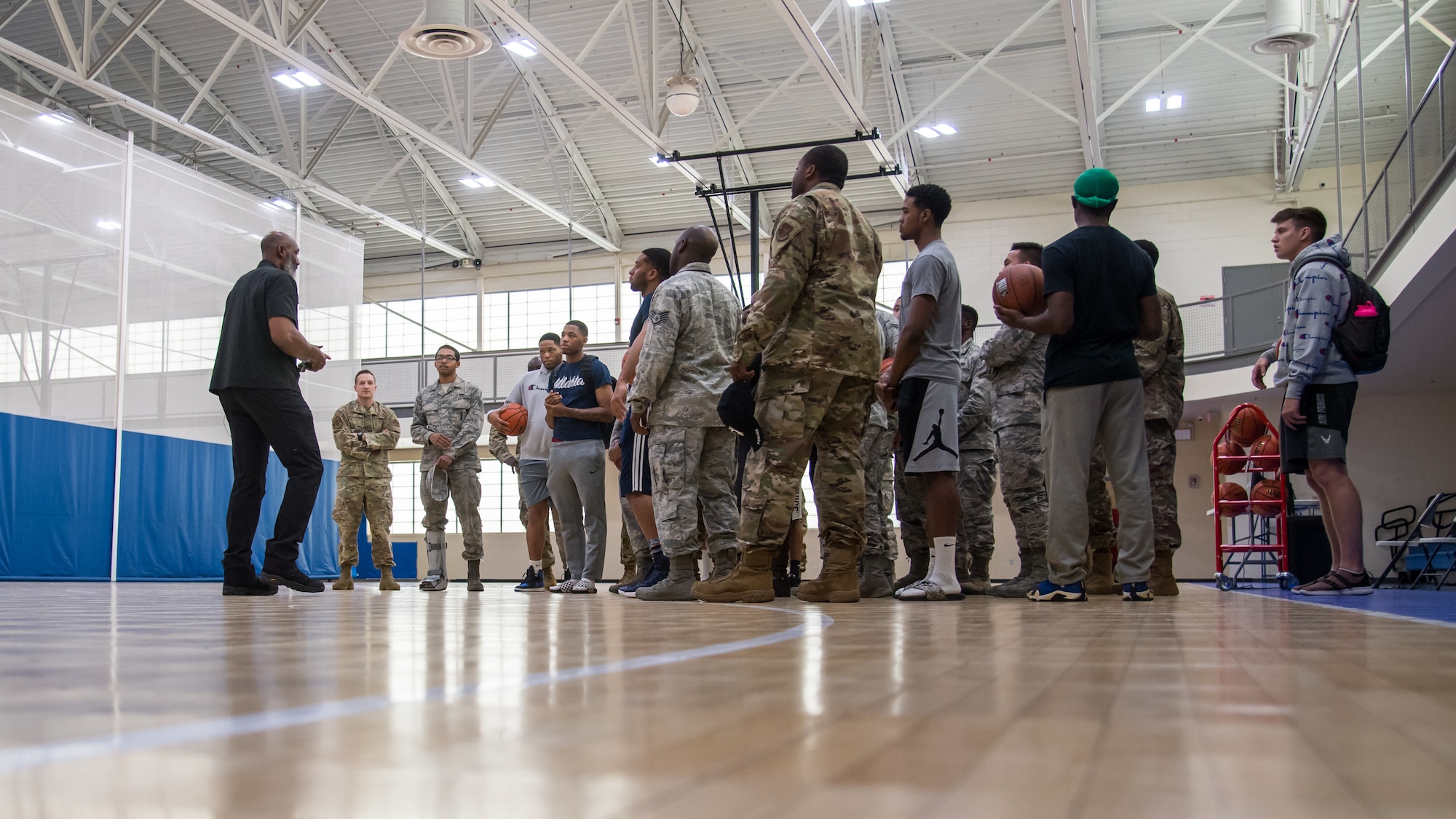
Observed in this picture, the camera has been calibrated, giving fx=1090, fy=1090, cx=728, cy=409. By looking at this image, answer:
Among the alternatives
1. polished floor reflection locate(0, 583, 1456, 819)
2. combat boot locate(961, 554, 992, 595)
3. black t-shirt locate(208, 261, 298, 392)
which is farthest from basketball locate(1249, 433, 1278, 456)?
polished floor reflection locate(0, 583, 1456, 819)

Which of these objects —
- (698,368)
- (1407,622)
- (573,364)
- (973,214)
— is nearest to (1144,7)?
(973,214)

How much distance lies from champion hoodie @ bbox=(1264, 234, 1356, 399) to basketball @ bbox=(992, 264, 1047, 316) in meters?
1.27

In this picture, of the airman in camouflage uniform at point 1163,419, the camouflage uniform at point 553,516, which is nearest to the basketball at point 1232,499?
the airman in camouflage uniform at point 1163,419

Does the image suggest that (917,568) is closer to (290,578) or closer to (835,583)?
(835,583)

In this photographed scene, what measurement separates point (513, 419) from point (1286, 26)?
9.19m

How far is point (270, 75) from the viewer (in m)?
14.8

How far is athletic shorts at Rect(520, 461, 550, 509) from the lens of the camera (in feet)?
22.4

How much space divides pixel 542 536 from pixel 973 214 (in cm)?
1362

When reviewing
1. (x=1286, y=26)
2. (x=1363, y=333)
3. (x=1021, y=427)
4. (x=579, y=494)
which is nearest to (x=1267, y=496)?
(x=1363, y=333)

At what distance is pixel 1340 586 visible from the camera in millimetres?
4480

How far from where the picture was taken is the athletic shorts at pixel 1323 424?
442cm

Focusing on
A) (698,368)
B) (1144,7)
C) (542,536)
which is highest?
(1144,7)

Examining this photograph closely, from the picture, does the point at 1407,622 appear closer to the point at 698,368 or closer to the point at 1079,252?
the point at 1079,252

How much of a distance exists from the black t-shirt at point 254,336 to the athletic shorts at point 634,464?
4.95 feet
